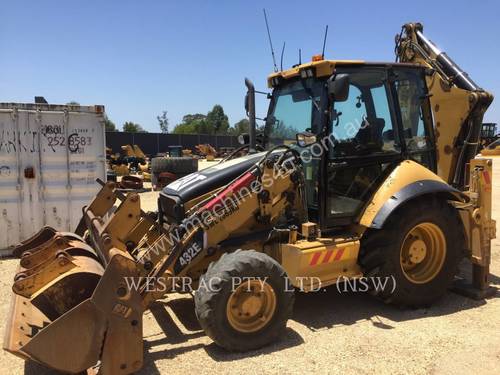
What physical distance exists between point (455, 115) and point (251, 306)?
3662 mm

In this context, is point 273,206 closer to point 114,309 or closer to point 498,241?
point 114,309

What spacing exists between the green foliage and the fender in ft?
213

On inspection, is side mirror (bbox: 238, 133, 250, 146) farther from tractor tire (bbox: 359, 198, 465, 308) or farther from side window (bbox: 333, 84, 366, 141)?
tractor tire (bbox: 359, 198, 465, 308)

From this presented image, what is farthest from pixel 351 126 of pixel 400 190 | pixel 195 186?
pixel 195 186

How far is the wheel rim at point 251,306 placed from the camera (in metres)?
3.86

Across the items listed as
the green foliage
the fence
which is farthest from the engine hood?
the green foliage

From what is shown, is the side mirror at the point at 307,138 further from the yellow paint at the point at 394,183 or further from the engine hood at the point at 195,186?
the yellow paint at the point at 394,183

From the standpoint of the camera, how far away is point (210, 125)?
7312cm

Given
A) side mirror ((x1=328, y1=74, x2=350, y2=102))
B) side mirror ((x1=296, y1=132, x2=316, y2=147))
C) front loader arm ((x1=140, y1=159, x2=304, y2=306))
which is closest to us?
front loader arm ((x1=140, y1=159, x2=304, y2=306))

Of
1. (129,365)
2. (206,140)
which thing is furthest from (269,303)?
(206,140)

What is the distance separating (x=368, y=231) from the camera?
4.73 meters

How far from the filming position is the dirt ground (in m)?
3.66

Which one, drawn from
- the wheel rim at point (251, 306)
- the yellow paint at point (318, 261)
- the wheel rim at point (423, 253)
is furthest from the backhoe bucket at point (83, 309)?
the wheel rim at point (423, 253)

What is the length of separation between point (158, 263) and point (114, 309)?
0.69 metres
